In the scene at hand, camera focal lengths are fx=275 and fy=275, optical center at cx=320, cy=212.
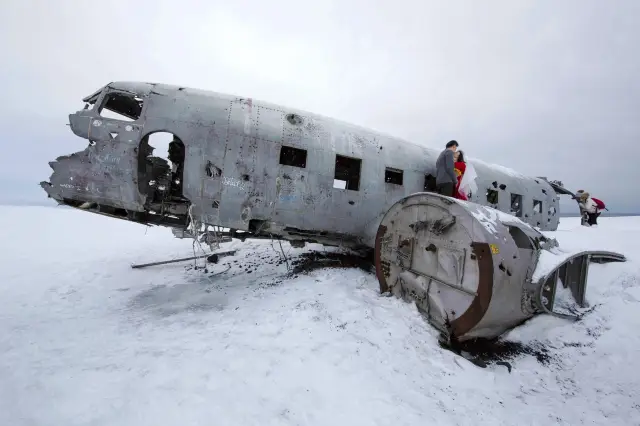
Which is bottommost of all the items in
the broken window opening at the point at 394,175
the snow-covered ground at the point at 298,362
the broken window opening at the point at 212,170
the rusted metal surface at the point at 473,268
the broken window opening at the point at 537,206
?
the snow-covered ground at the point at 298,362

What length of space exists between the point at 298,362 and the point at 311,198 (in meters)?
4.11

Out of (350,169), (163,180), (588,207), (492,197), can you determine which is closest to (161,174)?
(163,180)

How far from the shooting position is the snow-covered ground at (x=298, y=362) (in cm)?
306

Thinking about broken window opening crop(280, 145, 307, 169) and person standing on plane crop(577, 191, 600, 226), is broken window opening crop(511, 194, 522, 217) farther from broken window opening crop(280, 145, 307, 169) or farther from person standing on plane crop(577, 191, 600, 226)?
broken window opening crop(280, 145, 307, 169)

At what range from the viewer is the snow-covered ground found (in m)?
3.06

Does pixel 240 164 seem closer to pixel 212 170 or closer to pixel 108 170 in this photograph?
pixel 212 170

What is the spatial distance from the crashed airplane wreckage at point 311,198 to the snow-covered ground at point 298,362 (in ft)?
2.12

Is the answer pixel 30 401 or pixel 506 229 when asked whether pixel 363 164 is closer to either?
pixel 506 229

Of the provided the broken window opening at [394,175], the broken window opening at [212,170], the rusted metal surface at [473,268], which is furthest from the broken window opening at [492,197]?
the broken window opening at [212,170]

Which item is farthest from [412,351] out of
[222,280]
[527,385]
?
[222,280]

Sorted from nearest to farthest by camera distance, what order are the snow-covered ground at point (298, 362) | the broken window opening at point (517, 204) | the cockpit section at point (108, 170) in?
the snow-covered ground at point (298, 362) < the cockpit section at point (108, 170) < the broken window opening at point (517, 204)

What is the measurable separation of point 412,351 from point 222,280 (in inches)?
226

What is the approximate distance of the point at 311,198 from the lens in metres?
7.12

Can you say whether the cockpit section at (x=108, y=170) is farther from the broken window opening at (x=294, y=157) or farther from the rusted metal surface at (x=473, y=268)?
the rusted metal surface at (x=473, y=268)
